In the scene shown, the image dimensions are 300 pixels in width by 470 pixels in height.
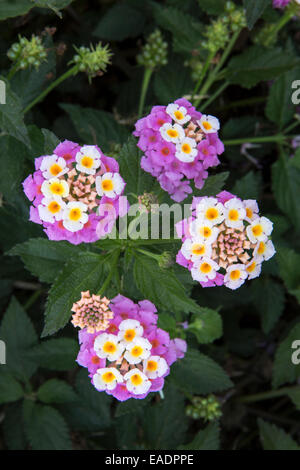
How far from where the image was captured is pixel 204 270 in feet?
4.94

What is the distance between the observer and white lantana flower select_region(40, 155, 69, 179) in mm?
1460

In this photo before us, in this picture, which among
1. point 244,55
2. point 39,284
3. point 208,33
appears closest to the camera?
point 208,33

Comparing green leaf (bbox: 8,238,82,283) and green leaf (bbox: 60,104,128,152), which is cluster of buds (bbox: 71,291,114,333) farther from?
green leaf (bbox: 60,104,128,152)

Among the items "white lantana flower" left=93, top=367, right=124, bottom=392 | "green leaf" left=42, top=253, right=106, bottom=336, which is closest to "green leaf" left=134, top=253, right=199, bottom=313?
"green leaf" left=42, top=253, right=106, bottom=336

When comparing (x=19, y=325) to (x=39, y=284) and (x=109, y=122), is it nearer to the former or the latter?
(x=39, y=284)

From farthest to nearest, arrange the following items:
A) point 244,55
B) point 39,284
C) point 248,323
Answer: point 248,323
point 39,284
point 244,55

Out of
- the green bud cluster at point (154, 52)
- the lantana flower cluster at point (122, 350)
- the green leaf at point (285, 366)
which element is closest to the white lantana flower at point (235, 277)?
the lantana flower cluster at point (122, 350)

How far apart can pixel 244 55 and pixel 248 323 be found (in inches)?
63.7

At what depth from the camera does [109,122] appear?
2404 mm

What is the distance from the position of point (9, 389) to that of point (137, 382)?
108cm

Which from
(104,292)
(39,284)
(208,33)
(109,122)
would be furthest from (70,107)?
(104,292)

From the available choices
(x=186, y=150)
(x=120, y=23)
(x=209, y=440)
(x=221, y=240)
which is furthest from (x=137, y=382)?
(x=120, y=23)

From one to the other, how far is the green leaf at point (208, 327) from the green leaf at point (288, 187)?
2.18 feet

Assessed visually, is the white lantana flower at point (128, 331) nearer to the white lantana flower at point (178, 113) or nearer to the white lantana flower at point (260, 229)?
the white lantana flower at point (260, 229)
